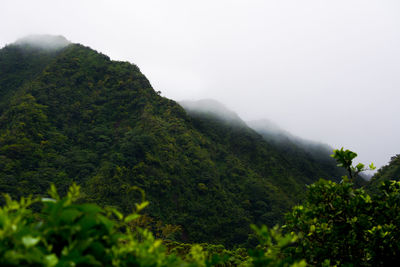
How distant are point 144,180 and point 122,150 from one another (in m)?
7.64

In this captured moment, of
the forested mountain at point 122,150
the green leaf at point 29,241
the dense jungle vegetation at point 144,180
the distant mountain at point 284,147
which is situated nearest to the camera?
the green leaf at point 29,241

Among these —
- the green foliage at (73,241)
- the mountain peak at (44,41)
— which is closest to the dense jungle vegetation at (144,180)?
the green foliage at (73,241)

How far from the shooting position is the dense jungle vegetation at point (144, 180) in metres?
1.38

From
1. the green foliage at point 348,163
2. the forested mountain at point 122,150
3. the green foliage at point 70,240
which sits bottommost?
the forested mountain at point 122,150

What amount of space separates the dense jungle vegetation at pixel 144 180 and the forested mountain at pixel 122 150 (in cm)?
24

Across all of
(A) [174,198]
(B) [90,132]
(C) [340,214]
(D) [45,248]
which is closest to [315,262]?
(C) [340,214]

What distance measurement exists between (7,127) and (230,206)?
43.2 m

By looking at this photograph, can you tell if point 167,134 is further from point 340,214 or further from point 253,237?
point 340,214

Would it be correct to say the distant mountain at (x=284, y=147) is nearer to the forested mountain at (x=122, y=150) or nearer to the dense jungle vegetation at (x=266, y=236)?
the forested mountain at (x=122, y=150)

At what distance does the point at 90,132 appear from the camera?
54.2 metres

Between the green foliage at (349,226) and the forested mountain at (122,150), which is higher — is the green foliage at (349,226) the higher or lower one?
the higher one

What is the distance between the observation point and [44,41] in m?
83.9

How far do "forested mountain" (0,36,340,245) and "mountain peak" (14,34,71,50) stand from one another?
31.6 inches

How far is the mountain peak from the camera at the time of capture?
80438 mm
